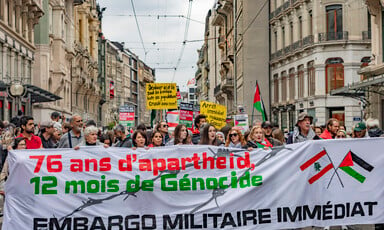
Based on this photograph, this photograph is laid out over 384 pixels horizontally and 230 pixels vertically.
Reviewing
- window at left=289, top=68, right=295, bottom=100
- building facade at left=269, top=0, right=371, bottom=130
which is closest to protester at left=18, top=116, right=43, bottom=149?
building facade at left=269, top=0, right=371, bottom=130

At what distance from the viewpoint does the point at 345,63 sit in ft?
130

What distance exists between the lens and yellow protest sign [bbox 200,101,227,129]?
69.1 ft

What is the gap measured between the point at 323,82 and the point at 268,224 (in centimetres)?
3231

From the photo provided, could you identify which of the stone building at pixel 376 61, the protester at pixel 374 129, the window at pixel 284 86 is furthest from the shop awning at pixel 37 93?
the protester at pixel 374 129

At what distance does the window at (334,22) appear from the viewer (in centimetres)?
3966

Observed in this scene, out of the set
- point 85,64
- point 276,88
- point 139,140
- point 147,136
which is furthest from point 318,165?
point 85,64

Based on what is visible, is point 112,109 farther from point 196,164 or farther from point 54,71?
point 196,164

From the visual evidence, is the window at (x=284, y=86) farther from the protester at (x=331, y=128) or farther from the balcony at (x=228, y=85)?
the protester at (x=331, y=128)

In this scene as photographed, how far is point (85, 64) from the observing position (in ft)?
246

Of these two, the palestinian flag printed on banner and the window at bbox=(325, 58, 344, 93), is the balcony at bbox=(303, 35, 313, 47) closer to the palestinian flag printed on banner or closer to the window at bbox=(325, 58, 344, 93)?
the window at bbox=(325, 58, 344, 93)

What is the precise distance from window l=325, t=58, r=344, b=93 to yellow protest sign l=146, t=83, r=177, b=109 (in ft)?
58.2

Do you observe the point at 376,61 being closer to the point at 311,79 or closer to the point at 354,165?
the point at 311,79

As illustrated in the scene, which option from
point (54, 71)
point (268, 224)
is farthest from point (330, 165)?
point (54, 71)

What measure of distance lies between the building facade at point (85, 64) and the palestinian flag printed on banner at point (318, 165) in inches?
2262
